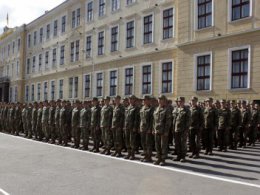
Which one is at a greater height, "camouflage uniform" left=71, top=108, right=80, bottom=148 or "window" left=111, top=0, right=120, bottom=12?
"window" left=111, top=0, right=120, bottom=12

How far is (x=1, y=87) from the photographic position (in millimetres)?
61344

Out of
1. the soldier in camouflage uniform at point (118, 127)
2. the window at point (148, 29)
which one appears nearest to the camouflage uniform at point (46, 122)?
the soldier in camouflage uniform at point (118, 127)

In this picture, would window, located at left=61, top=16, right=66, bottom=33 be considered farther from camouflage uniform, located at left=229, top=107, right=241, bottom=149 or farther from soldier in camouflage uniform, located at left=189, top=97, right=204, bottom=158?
soldier in camouflage uniform, located at left=189, top=97, right=204, bottom=158

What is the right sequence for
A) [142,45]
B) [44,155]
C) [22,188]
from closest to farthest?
1. [22,188]
2. [44,155]
3. [142,45]

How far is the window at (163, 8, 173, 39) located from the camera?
84.2ft

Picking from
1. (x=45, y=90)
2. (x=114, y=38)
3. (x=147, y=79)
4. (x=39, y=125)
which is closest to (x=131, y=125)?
(x=39, y=125)

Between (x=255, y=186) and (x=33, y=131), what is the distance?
1470 cm

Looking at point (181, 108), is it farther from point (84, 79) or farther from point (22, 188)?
point (84, 79)

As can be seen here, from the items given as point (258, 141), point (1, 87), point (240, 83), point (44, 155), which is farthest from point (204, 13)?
point (1, 87)

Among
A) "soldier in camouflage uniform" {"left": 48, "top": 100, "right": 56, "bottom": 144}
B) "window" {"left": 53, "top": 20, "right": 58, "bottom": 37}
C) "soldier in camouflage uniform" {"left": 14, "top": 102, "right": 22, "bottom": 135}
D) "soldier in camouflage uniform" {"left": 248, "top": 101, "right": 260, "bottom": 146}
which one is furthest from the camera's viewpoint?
"window" {"left": 53, "top": 20, "right": 58, "bottom": 37}

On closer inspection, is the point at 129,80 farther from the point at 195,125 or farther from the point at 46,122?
the point at 195,125

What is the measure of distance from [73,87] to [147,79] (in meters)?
12.3

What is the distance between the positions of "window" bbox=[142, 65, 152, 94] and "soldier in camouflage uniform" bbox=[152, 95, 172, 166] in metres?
15.5

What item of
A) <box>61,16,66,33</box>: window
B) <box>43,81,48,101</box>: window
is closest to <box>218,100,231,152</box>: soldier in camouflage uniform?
<box>61,16,66,33</box>: window
